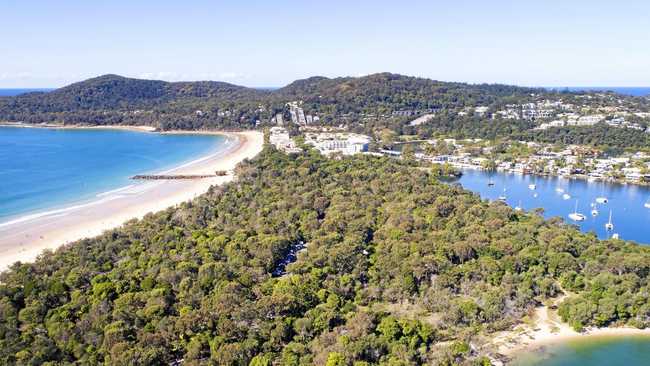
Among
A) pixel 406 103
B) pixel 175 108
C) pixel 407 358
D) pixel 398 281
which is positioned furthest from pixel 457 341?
pixel 175 108

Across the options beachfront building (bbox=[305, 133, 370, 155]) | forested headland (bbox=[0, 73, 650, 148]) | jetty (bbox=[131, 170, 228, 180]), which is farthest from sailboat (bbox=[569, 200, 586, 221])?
forested headland (bbox=[0, 73, 650, 148])

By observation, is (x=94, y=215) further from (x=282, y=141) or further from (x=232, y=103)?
(x=232, y=103)

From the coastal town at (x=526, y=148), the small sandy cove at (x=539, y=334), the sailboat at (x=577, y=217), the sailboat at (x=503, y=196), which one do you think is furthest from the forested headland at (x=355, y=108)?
the small sandy cove at (x=539, y=334)

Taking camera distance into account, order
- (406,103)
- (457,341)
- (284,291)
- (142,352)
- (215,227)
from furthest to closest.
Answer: (406,103) < (215,227) < (284,291) < (457,341) < (142,352)

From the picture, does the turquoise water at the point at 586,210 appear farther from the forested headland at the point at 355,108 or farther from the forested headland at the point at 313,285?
the forested headland at the point at 355,108

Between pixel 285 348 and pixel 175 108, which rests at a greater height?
pixel 175 108

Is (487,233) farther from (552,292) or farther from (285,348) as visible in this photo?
(285,348)

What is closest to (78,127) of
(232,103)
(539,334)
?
(232,103)

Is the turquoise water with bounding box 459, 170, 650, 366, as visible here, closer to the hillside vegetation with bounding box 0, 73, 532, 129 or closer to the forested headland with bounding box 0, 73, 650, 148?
the forested headland with bounding box 0, 73, 650, 148
